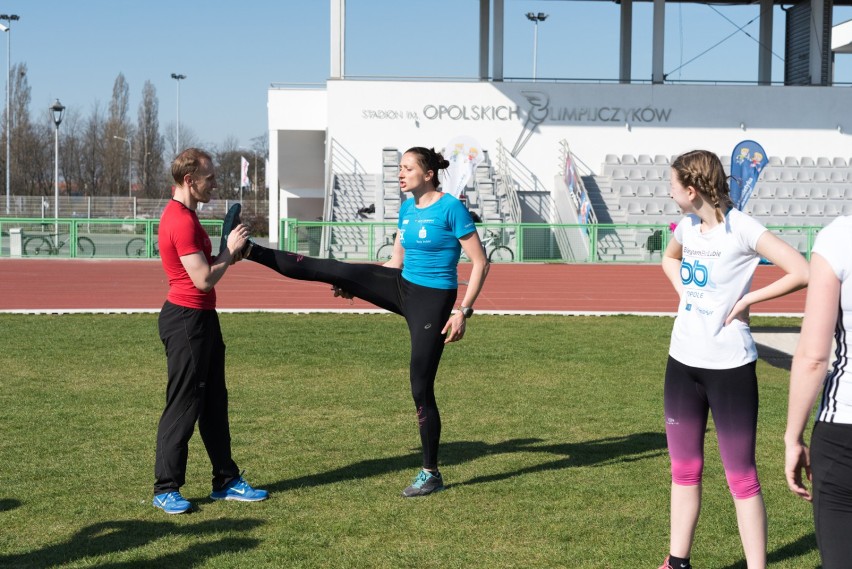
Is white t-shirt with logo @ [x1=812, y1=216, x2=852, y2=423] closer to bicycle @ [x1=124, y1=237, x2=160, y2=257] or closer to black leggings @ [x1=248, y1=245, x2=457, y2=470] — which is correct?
black leggings @ [x1=248, y1=245, x2=457, y2=470]

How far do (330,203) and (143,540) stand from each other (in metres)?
28.9

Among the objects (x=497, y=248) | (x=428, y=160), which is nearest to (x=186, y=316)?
(x=428, y=160)

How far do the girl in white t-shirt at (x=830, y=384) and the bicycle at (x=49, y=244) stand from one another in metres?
28.4

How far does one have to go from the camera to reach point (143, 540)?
15.7 ft

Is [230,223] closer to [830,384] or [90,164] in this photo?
[830,384]

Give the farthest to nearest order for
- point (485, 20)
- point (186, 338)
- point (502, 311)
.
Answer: point (485, 20) → point (502, 311) → point (186, 338)

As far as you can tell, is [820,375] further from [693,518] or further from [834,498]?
[693,518]

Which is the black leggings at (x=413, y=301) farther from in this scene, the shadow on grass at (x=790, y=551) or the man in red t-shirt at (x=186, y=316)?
the shadow on grass at (x=790, y=551)

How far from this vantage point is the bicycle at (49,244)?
28.8m

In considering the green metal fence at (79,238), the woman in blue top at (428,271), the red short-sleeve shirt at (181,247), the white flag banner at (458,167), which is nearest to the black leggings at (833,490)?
the woman in blue top at (428,271)

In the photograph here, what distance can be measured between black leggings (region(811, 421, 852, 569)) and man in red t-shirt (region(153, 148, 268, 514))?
3254 millimetres

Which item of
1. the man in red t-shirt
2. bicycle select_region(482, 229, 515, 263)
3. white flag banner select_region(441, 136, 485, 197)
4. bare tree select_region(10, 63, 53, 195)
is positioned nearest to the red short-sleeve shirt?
the man in red t-shirt

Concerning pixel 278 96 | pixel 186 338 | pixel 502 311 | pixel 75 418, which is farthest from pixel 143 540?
pixel 278 96

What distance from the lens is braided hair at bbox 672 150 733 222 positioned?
158 inches
